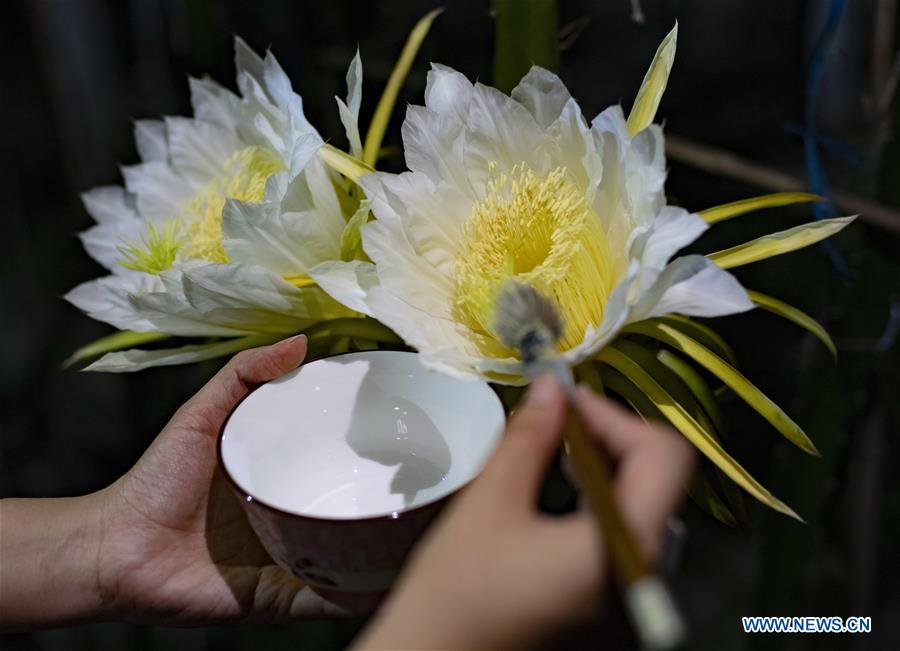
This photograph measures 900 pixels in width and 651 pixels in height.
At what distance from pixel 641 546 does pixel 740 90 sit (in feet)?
3.20

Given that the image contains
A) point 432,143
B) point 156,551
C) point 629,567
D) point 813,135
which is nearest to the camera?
point 629,567

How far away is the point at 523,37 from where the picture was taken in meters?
0.59

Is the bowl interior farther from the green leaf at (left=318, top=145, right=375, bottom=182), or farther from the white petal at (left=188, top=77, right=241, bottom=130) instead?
the white petal at (left=188, top=77, right=241, bottom=130)

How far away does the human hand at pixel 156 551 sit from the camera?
1.98 ft

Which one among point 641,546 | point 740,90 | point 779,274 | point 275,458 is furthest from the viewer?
point 740,90

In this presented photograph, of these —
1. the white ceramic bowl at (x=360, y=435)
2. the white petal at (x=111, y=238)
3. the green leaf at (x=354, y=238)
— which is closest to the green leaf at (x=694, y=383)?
the white ceramic bowl at (x=360, y=435)

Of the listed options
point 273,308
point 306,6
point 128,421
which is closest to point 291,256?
point 273,308

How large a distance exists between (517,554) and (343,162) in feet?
1.05

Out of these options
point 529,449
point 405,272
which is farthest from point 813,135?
point 529,449

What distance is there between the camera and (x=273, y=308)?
530mm

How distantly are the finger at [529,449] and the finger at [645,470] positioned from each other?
21mm

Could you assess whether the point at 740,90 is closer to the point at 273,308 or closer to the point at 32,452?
the point at 273,308

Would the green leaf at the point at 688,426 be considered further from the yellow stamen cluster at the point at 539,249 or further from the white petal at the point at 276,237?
the white petal at the point at 276,237

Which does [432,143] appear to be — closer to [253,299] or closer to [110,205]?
[253,299]
